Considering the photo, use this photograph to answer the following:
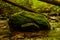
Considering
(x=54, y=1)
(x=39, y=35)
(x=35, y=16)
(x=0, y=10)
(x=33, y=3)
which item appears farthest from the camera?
(x=33, y=3)

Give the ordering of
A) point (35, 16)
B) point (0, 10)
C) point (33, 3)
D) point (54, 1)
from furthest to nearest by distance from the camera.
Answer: point (33, 3) → point (0, 10) → point (54, 1) → point (35, 16)

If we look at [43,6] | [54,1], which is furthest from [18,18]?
[43,6]

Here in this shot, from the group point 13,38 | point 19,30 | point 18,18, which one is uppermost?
point 18,18

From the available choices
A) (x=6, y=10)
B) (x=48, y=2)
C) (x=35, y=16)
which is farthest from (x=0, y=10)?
(x=35, y=16)

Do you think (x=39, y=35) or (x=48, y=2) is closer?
(x=39, y=35)

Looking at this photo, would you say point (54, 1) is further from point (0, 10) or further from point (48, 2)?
point (0, 10)

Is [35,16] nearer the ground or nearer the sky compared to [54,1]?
nearer the ground
